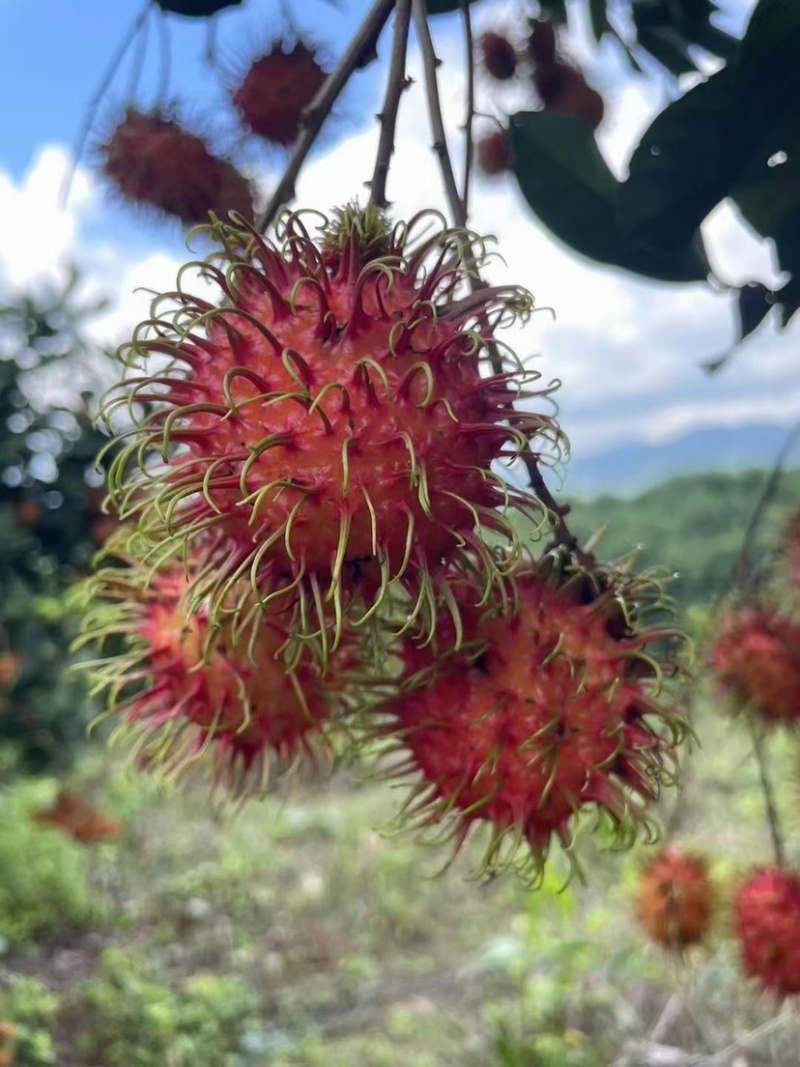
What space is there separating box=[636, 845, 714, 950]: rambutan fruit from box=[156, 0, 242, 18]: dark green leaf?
107 cm

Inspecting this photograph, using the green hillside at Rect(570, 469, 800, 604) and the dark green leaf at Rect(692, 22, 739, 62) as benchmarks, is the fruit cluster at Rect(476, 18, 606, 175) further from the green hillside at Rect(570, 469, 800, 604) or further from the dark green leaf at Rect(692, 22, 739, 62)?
the green hillside at Rect(570, 469, 800, 604)

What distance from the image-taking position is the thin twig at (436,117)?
60 centimetres

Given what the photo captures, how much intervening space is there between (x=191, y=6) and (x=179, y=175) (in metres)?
0.15

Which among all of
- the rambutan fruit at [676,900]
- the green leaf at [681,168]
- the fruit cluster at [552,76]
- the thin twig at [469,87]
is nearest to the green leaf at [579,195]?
the green leaf at [681,168]

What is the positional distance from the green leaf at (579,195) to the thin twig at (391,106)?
27cm

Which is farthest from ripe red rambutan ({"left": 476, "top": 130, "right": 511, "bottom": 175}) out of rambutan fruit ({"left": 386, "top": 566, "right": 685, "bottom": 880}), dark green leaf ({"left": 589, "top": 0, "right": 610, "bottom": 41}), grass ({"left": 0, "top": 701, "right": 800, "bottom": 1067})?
grass ({"left": 0, "top": 701, "right": 800, "bottom": 1067})

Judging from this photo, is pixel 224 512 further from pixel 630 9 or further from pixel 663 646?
pixel 630 9

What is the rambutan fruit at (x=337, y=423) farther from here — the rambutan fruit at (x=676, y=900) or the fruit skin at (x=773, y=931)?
the rambutan fruit at (x=676, y=900)

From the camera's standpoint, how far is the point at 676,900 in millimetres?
1222

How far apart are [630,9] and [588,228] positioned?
0.90 feet

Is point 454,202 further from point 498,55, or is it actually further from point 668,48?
point 498,55

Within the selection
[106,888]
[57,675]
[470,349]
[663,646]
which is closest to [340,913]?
[106,888]

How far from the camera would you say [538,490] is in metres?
0.60

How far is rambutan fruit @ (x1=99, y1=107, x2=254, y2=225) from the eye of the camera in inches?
38.9
